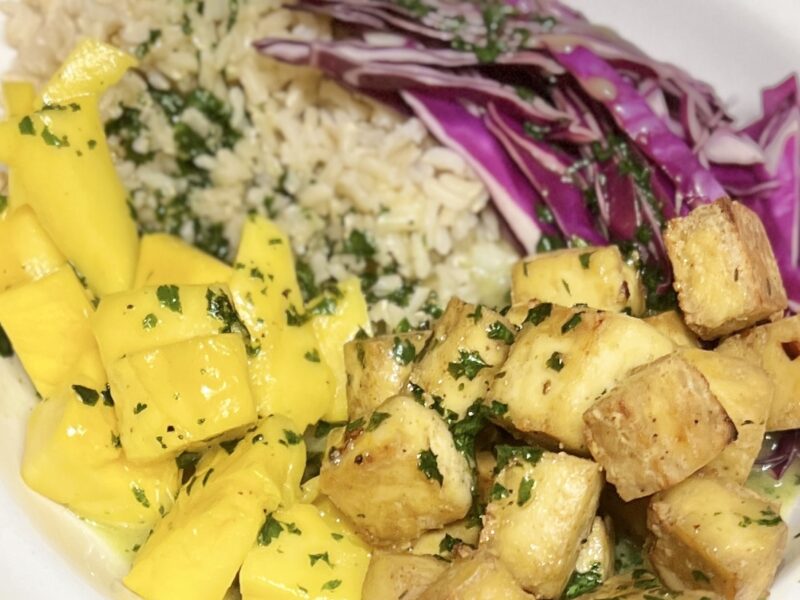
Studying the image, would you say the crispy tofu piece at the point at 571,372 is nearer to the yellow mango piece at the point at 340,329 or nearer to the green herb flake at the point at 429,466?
the green herb flake at the point at 429,466

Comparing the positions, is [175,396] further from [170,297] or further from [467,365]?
[467,365]

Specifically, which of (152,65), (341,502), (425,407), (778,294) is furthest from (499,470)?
(152,65)

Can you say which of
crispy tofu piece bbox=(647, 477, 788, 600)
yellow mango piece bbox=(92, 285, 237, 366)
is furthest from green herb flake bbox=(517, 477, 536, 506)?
yellow mango piece bbox=(92, 285, 237, 366)

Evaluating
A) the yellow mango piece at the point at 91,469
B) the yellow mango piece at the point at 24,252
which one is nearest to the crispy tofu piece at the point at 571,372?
the yellow mango piece at the point at 91,469

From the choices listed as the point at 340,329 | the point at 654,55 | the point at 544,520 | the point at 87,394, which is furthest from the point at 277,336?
the point at 654,55

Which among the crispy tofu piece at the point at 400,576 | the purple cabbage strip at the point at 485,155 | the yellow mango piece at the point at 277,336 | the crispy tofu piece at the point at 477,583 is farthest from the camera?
the purple cabbage strip at the point at 485,155

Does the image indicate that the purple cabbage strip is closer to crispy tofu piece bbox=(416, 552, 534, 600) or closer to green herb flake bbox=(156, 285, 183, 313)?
green herb flake bbox=(156, 285, 183, 313)
